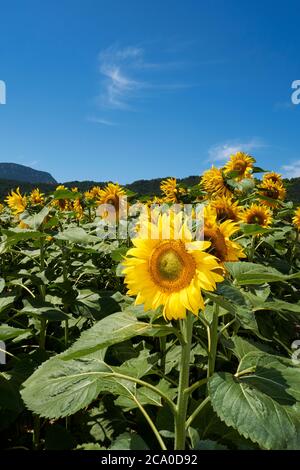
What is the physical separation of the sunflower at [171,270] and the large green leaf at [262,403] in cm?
37

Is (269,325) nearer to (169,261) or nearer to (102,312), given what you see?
(102,312)

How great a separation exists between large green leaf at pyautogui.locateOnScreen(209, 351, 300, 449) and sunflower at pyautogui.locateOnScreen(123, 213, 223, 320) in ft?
1.22

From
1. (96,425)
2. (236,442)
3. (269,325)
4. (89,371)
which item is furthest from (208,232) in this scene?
(269,325)

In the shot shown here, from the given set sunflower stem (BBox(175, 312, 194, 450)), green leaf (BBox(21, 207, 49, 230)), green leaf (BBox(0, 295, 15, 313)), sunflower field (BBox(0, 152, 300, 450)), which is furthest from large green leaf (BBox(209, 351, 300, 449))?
green leaf (BBox(21, 207, 49, 230))

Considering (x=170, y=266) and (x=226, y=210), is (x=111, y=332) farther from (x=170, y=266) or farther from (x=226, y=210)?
(x=226, y=210)

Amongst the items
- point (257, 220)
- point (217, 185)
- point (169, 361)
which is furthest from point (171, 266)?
point (257, 220)

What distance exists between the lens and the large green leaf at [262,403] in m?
1.67

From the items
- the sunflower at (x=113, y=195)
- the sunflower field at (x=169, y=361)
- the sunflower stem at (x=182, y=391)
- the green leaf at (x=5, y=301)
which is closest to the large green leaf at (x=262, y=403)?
the sunflower field at (x=169, y=361)

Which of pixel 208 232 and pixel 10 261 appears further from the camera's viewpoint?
pixel 10 261

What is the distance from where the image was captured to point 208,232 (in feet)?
7.48

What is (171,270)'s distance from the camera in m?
2.06

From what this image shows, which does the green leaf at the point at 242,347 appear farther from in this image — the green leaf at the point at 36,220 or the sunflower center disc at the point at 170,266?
the green leaf at the point at 36,220

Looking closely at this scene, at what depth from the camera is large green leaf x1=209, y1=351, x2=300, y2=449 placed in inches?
65.6

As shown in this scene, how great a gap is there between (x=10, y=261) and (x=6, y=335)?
13.8 feet
